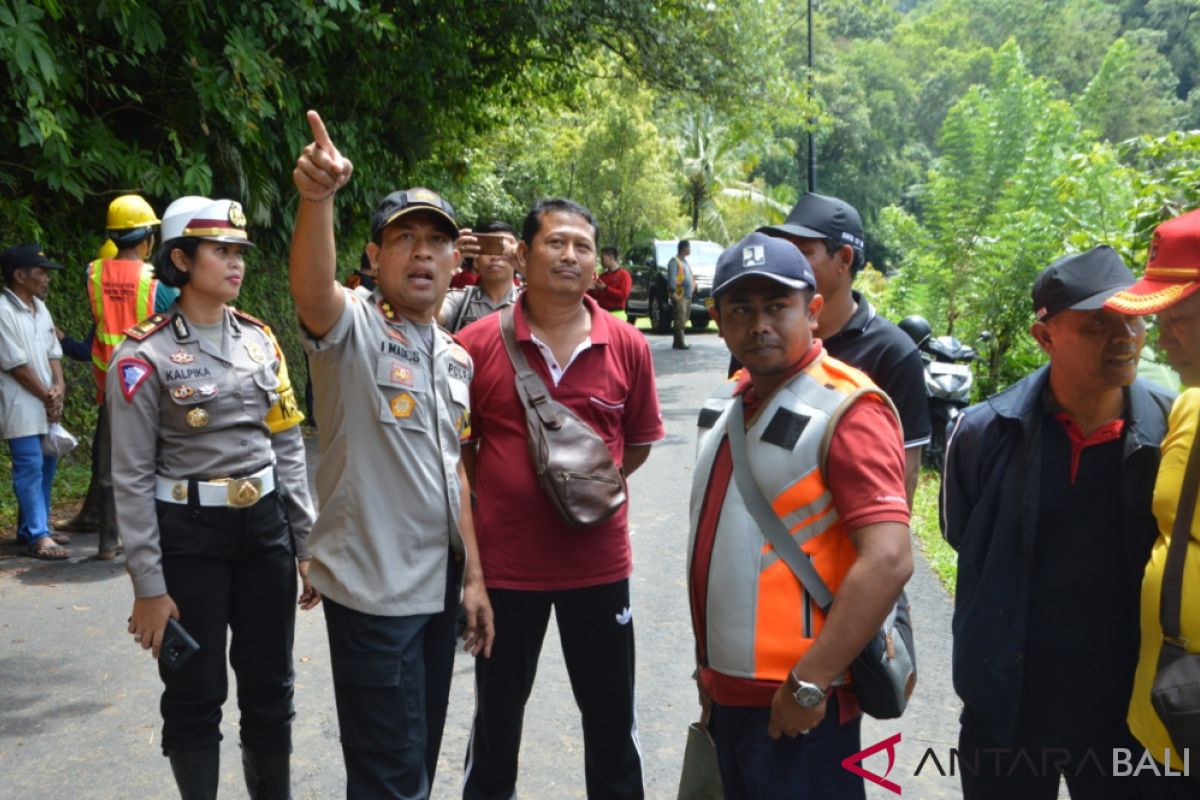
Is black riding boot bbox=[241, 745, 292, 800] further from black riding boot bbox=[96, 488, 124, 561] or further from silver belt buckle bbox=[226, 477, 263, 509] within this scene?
black riding boot bbox=[96, 488, 124, 561]

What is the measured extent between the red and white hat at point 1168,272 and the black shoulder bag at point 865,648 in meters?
→ 0.86

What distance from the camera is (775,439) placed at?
2447 millimetres

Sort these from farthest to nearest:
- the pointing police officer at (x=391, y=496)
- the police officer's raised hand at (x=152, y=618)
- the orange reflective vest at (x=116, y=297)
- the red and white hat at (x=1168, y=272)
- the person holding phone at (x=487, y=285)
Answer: the orange reflective vest at (x=116, y=297)
the person holding phone at (x=487, y=285)
the police officer's raised hand at (x=152, y=618)
the pointing police officer at (x=391, y=496)
the red and white hat at (x=1168, y=272)

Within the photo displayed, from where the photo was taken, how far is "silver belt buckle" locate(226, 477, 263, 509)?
11.2ft

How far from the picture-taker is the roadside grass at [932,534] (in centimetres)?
694

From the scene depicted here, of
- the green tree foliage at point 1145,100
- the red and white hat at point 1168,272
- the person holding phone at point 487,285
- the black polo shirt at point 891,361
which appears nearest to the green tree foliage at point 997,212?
the person holding phone at point 487,285

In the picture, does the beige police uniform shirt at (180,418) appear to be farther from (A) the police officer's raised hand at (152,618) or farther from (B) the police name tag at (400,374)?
(B) the police name tag at (400,374)

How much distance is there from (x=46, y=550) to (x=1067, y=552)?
262 inches

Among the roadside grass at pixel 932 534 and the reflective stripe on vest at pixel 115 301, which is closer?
the reflective stripe on vest at pixel 115 301

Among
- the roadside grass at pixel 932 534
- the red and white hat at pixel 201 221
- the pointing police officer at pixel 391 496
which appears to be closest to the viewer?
the pointing police officer at pixel 391 496

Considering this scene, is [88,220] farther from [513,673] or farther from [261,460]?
[513,673]

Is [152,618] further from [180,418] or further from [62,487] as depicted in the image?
[62,487]

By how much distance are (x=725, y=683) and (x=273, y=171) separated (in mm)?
9953

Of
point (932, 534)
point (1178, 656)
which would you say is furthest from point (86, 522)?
point (1178, 656)
